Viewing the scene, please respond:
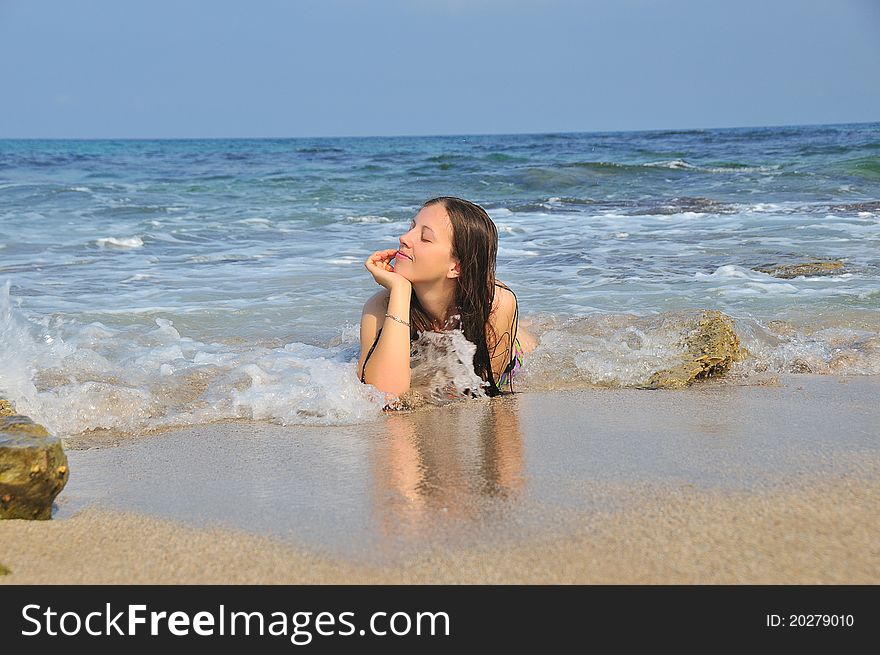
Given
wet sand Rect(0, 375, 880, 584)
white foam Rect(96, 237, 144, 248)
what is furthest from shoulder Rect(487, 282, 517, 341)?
white foam Rect(96, 237, 144, 248)

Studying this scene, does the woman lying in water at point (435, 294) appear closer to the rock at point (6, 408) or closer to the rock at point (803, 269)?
the rock at point (6, 408)

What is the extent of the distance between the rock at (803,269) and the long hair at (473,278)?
3.89 m

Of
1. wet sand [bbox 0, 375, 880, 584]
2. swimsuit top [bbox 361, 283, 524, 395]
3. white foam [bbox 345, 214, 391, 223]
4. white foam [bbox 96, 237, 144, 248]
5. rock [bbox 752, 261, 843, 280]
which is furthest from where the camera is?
white foam [bbox 345, 214, 391, 223]

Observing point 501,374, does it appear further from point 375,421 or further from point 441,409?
point 375,421

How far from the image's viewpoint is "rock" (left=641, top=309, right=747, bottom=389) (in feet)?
12.9

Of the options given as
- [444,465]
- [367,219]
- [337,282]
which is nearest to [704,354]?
[444,465]

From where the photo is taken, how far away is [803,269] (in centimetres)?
716

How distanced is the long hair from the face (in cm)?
3

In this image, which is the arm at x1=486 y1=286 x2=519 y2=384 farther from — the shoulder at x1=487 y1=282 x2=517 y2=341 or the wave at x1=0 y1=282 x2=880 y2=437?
the wave at x1=0 y1=282 x2=880 y2=437

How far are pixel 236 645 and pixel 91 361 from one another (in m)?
3.02

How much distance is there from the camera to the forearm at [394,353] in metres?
3.68

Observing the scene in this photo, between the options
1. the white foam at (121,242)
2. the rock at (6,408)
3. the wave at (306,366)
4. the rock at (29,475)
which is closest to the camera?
the rock at (29,475)

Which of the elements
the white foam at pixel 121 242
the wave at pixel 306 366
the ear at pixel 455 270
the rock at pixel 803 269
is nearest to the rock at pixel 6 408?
the wave at pixel 306 366

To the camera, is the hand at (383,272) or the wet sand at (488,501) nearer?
the wet sand at (488,501)
